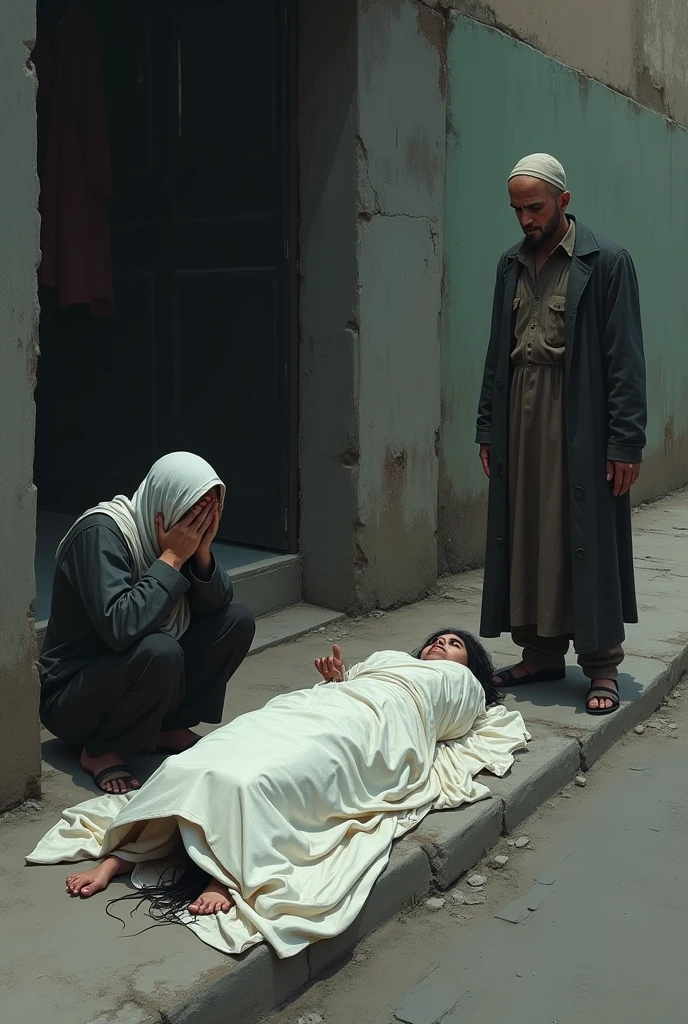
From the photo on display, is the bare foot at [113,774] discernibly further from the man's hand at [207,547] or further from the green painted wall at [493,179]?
the green painted wall at [493,179]

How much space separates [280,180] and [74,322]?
2.07 m

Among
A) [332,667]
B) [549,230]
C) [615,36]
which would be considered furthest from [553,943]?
[615,36]

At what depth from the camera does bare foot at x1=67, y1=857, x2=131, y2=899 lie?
3010 mm

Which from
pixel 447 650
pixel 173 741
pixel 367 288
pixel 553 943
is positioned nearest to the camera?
pixel 553 943

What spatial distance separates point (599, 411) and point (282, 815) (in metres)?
2.15

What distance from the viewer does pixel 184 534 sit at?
358 cm

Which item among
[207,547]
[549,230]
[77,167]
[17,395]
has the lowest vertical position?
[207,547]

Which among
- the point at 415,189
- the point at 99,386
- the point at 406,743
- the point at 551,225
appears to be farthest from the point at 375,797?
the point at 99,386

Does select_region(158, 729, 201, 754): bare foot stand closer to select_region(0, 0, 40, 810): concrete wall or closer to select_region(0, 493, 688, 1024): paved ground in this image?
select_region(0, 493, 688, 1024): paved ground

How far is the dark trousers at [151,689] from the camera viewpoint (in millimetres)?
3602

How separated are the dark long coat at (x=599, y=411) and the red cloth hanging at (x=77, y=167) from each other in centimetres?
293

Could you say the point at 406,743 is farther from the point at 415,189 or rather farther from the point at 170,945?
the point at 415,189

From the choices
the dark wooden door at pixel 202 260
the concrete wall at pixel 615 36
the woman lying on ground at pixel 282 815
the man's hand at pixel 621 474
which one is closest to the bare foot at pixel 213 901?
the woman lying on ground at pixel 282 815

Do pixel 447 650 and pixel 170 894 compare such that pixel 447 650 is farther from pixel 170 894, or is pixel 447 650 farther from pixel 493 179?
pixel 493 179
